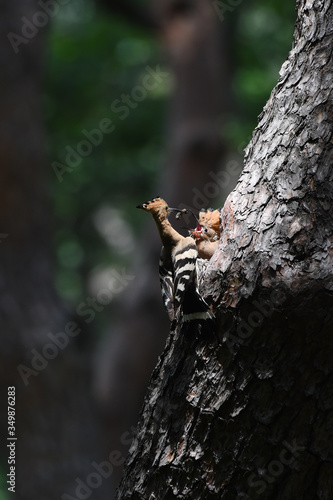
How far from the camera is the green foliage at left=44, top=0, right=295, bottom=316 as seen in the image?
10.2 metres

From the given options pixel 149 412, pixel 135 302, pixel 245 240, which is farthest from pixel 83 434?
pixel 245 240

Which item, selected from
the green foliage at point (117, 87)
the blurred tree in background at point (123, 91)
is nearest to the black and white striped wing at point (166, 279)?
the blurred tree in background at point (123, 91)

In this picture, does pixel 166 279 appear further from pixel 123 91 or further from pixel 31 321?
pixel 123 91

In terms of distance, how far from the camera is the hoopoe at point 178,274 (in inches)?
81.3

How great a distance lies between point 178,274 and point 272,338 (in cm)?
50

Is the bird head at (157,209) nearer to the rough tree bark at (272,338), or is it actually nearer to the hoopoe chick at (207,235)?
the hoopoe chick at (207,235)

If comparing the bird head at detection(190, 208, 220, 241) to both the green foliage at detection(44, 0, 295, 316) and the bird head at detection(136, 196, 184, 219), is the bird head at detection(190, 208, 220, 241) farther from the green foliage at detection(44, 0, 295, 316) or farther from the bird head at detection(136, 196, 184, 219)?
the green foliage at detection(44, 0, 295, 316)

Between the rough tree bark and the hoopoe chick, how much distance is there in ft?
1.06

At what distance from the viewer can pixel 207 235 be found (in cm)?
251

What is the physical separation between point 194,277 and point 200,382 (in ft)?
1.24

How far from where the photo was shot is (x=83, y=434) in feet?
19.5

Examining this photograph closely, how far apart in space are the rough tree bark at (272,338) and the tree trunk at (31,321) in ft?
11.8

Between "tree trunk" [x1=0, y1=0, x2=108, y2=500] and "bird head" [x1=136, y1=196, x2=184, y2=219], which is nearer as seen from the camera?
"bird head" [x1=136, y1=196, x2=184, y2=219]

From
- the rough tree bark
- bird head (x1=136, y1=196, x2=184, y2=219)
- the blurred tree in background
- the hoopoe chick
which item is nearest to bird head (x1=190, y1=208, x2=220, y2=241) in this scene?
the hoopoe chick
